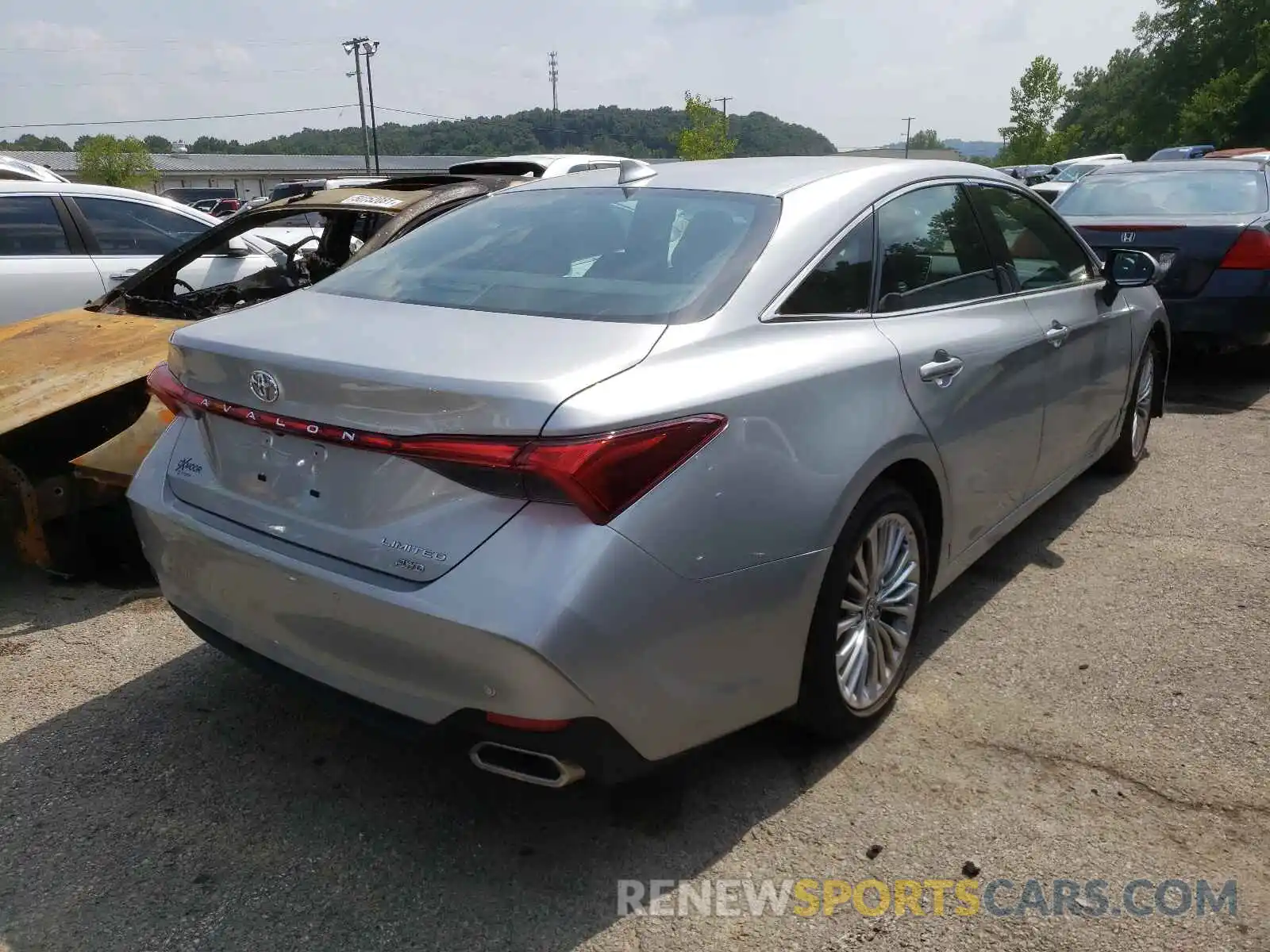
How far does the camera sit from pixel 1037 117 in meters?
41.6

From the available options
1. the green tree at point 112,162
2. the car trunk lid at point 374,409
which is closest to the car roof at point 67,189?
the car trunk lid at point 374,409

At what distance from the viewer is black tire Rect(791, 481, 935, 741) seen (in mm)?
2479

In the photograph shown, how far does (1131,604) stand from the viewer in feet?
12.3

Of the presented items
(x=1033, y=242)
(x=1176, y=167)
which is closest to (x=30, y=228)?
(x=1033, y=242)

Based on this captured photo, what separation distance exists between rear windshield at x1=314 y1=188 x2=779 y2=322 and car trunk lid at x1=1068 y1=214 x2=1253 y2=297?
4493 millimetres

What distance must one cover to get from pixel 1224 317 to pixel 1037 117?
3978 centimetres

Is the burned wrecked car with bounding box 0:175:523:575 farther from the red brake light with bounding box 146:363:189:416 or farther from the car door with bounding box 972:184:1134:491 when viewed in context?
the car door with bounding box 972:184:1134:491

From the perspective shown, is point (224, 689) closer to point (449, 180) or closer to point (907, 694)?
point (907, 694)

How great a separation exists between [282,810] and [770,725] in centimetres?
129

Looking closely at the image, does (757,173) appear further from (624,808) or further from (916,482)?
(624,808)

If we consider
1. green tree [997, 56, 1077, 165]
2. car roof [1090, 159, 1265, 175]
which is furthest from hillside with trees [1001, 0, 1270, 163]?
car roof [1090, 159, 1265, 175]

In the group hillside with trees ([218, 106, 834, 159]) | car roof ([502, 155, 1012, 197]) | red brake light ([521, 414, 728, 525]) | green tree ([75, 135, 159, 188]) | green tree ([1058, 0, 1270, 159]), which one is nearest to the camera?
red brake light ([521, 414, 728, 525])

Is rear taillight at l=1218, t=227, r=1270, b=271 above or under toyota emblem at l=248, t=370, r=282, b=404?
under

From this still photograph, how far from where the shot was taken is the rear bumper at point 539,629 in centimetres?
194
